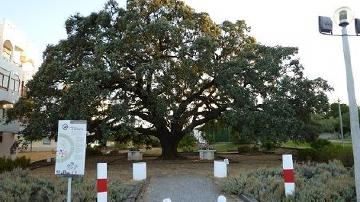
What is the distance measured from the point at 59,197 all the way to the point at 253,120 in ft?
48.1

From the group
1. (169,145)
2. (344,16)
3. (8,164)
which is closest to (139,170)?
(8,164)

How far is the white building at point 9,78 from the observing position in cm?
3444

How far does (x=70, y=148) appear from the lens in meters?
8.86

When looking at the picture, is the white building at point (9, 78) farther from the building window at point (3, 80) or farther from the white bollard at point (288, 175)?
the white bollard at point (288, 175)

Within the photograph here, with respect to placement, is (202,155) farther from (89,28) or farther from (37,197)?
(37,197)

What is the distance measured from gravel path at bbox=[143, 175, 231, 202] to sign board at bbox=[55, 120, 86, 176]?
276 cm

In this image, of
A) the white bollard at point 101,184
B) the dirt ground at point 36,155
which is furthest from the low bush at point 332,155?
the dirt ground at point 36,155

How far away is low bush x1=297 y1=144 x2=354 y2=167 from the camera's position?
1892 cm

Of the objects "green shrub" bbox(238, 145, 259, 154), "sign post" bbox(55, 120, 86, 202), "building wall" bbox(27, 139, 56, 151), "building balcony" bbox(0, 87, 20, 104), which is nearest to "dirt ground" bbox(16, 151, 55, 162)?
"building balcony" bbox(0, 87, 20, 104)

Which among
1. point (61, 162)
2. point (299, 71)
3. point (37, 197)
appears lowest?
point (37, 197)

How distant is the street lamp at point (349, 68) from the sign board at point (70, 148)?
5334 mm

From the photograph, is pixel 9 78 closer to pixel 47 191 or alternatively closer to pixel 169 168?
pixel 169 168

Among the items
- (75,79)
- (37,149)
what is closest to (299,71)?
(75,79)

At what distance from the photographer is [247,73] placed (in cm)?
2431
